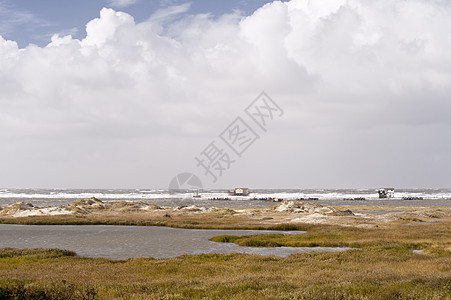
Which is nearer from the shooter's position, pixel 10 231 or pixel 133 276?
pixel 133 276

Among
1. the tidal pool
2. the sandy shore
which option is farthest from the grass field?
the sandy shore

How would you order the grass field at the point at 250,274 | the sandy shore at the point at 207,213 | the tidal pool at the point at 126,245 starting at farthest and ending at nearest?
the sandy shore at the point at 207,213, the tidal pool at the point at 126,245, the grass field at the point at 250,274

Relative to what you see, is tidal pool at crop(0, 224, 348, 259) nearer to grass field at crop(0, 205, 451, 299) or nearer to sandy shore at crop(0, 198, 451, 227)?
grass field at crop(0, 205, 451, 299)

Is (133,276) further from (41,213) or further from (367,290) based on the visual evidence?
(41,213)

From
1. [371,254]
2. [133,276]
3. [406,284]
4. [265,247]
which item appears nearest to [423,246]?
[371,254]

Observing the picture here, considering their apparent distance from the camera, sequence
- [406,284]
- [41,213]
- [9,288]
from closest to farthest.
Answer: [9,288]
[406,284]
[41,213]

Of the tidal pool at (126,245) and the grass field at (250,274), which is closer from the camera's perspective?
the grass field at (250,274)

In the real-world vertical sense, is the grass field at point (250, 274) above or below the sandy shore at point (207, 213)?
above

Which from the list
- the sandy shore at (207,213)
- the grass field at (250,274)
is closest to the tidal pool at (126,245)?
the grass field at (250,274)

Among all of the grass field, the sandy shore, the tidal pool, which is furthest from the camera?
the sandy shore

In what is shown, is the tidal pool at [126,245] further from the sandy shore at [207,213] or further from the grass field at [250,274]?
the sandy shore at [207,213]

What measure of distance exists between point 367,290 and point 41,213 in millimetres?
88430

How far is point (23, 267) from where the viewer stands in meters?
25.3

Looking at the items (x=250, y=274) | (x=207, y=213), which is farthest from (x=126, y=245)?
(x=207, y=213)
